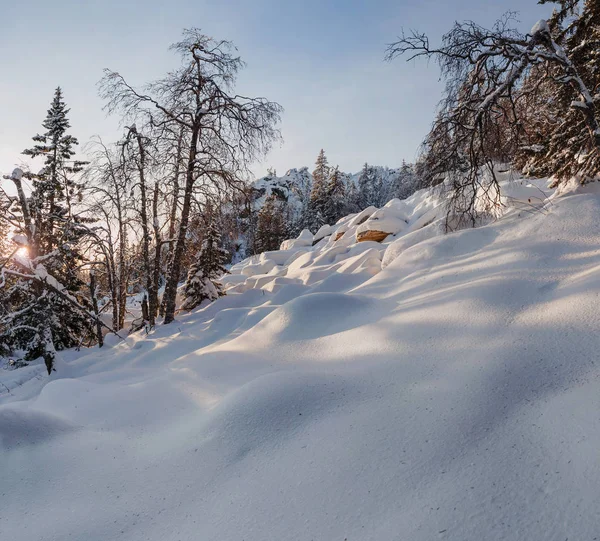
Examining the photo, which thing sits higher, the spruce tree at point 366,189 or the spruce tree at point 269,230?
the spruce tree at point 366,189

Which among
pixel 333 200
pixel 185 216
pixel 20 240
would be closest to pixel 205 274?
pixel 185 216

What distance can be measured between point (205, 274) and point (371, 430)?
12.5m

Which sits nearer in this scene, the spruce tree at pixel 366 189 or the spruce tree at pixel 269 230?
the spruce tree at pixel 269 230

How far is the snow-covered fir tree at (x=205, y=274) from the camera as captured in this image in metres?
14.3

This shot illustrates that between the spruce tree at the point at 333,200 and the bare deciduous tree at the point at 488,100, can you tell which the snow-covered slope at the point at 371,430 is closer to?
the bare deciduous tree at the point at 488,100

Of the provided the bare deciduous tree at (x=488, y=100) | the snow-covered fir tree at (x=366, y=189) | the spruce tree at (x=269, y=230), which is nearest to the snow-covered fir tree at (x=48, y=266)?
the bare deciduous tree at (x=488, y=100)

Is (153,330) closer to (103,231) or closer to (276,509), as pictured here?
(103,231)

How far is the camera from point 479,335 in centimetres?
370

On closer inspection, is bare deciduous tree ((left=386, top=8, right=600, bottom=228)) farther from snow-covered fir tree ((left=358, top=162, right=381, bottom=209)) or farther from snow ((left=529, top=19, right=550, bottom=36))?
snow-covered fir tree ((left=358, top=162, right=381, bottom=209))

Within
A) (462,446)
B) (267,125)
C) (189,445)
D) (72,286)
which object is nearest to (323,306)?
(189,445)

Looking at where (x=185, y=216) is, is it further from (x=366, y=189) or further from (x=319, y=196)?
(x=366, y=189)

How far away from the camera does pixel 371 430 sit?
2752 mm

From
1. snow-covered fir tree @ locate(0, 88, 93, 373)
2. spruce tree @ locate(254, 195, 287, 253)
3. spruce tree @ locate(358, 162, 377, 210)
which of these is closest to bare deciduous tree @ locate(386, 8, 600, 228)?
snow-covered fir tree @ locate(0, 88, 93, 373)

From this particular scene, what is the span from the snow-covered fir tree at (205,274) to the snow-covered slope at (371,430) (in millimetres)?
8972
